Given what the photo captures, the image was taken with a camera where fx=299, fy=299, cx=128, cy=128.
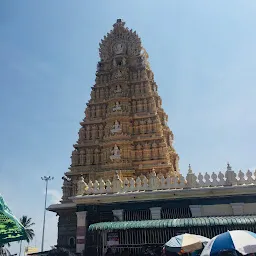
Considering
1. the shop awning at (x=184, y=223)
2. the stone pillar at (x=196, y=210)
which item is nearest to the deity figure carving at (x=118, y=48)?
the stone pillar at (x=196, y=210)

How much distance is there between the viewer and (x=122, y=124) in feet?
93.6

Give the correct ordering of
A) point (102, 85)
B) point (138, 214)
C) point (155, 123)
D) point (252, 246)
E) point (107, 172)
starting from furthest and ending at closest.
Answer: point (102, 85) → point (155, 123) → point (107, 172) → point (138, 214) → point (252, 246)

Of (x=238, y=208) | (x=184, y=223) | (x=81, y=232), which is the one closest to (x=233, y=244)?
(x=184, y=223)

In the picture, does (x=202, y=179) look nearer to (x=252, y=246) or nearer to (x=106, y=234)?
(x=106, y=234)

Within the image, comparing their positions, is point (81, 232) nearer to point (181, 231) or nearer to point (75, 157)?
point (181, 231)

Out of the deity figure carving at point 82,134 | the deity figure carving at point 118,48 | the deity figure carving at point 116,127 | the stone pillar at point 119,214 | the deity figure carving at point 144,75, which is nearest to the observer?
the stone pillar at point 119,214

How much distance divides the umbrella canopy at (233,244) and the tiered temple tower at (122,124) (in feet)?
54.2

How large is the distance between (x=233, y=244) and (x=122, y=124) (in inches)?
810

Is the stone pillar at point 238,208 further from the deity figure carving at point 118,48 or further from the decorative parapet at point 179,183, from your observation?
the deity figure carving at point 118,48

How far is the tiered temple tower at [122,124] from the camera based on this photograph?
2677cm

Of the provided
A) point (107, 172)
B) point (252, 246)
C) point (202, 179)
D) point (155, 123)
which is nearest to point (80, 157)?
point (107, 172)

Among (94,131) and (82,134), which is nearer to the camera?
(94,131)

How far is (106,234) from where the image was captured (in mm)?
17719

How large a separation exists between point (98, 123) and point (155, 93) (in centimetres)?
747
